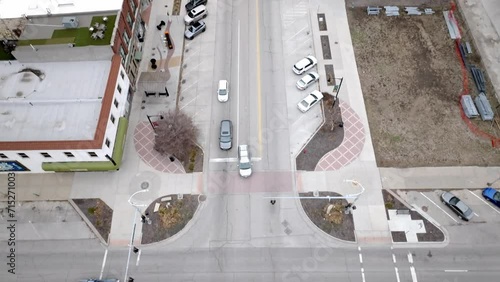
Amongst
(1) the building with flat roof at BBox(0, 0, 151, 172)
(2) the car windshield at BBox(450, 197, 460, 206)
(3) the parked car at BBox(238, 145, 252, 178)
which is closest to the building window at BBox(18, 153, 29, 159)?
(1) the building with flat roof at BBox(0, 0, 151, 172)

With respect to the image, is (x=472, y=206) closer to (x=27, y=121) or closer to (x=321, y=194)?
(x=321, y=194)

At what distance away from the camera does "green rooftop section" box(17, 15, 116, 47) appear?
49.6 m

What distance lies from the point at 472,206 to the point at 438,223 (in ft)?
17.2

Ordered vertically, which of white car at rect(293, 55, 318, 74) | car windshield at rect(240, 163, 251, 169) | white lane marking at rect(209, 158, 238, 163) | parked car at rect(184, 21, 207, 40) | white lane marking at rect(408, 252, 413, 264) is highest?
parked car at rect(184, 21, 207, 40)

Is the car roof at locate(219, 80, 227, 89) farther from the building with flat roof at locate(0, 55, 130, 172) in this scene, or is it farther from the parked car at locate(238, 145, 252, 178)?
the building with flat roof at locate(0, 55, 130, 172)

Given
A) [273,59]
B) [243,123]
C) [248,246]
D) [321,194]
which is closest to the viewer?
[248,246]

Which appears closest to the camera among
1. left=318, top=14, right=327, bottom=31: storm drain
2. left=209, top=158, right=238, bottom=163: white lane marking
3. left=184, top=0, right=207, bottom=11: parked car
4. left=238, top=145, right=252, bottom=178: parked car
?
left=238, top=145, right=252, bottom=178: parked car

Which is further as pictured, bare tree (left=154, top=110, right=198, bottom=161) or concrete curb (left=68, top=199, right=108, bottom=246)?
bare tree (left=154, top=110, right=198, bottom=161)

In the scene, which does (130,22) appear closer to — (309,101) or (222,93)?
(222,93)

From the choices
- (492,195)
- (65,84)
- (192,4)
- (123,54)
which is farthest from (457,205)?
(65,84)

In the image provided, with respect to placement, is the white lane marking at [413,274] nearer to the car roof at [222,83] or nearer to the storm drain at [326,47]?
the storm drain at [326,47]

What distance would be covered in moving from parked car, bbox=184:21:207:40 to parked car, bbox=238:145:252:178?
74.0ft

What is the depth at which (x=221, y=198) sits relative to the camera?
4728 cm

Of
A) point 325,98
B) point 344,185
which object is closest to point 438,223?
point 344,185
